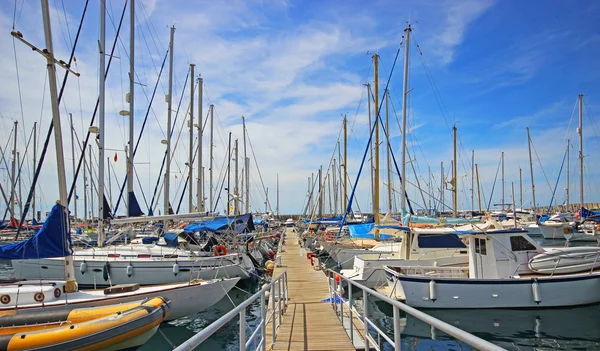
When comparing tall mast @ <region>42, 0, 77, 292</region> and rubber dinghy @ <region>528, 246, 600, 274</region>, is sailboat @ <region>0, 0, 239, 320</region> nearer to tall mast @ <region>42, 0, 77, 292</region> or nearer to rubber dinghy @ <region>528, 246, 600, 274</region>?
tall mast @ <region>42, 0, 77, 292</region>

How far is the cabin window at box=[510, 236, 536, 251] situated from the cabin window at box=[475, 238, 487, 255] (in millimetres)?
934

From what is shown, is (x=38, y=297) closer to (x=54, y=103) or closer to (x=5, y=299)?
(x=5, y=299)

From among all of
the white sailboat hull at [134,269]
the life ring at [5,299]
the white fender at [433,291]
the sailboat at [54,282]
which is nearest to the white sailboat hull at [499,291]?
the white fender at [433,291]

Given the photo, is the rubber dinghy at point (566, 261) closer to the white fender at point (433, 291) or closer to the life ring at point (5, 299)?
the white fender at point (433, 291)

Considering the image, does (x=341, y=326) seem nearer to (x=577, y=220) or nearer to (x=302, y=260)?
(x=302, y=260)

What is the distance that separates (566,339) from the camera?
36.1ft

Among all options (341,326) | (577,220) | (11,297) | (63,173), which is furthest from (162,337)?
(577,220)

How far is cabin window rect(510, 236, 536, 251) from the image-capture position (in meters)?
14.0

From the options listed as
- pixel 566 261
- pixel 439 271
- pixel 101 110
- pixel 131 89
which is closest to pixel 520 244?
pixel 566 261

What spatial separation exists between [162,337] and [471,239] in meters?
10.8

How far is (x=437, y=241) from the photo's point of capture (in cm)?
1727

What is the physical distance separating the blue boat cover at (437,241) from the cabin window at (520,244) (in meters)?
3.38

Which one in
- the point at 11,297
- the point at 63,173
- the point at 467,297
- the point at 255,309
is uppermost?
the point at 63,173

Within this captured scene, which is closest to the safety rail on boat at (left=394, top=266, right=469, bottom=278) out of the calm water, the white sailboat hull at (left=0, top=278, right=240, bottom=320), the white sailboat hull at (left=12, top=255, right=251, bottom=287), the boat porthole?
the calm water
